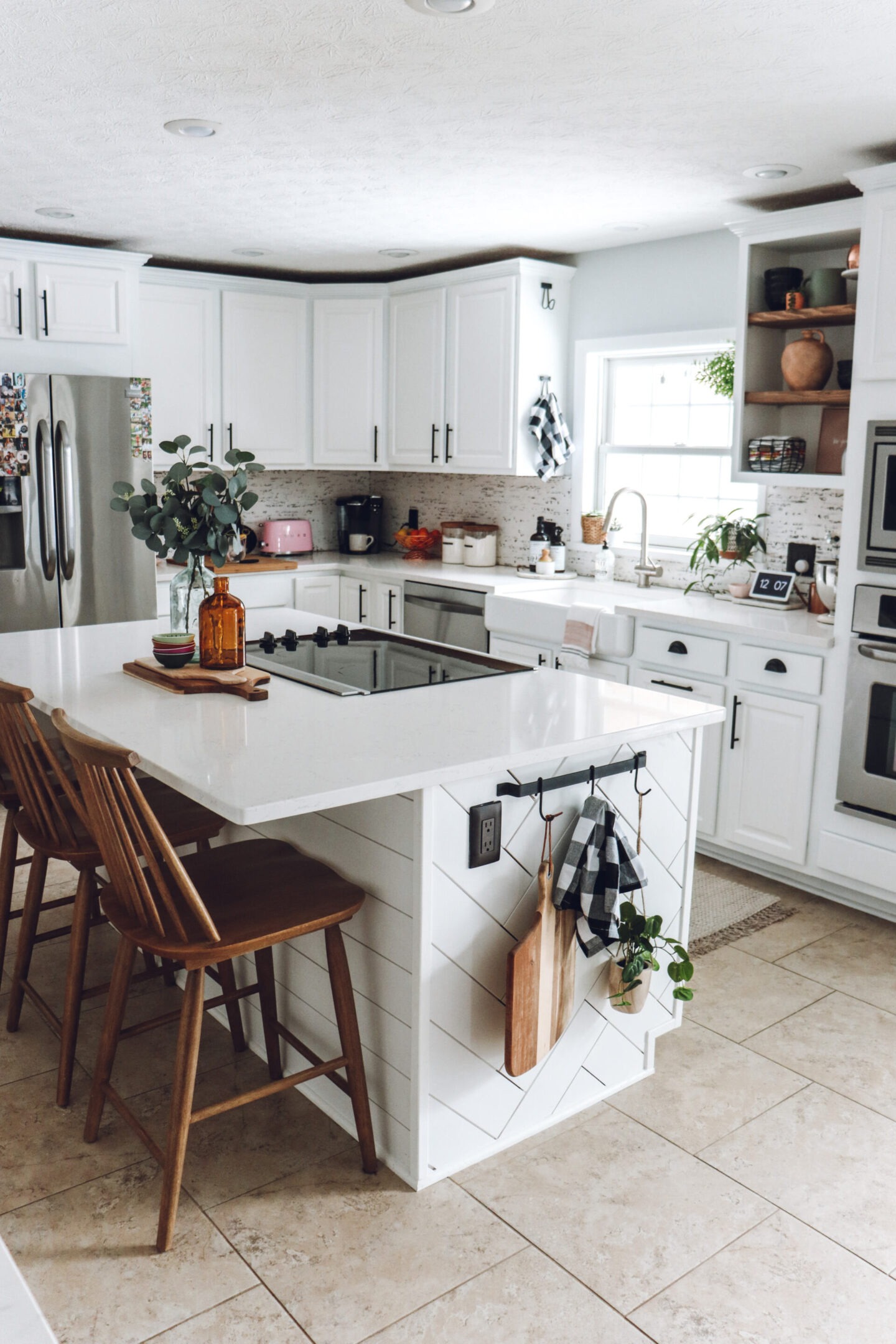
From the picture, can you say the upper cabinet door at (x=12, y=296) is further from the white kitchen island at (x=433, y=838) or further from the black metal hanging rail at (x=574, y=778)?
the black metal hanging rail at (x=574, y=778)

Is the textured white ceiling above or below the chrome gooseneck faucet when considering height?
above

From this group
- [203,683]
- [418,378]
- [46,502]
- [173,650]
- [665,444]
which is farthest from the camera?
[418,378]

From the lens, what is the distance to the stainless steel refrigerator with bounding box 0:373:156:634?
452 centimetres

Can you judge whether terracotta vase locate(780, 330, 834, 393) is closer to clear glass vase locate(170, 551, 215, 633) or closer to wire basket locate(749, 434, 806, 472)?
wire basket locate(749, 434, 806, 472)

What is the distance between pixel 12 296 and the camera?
15.2 ft

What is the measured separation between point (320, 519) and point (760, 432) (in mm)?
2954

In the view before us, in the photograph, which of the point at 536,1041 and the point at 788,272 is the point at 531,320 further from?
the point at 536,1041

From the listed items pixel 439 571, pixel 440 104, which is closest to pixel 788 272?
pixel 440 104

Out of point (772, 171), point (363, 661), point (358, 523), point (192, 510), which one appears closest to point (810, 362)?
point (772, 171)

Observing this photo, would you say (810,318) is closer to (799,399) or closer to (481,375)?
(799,399)

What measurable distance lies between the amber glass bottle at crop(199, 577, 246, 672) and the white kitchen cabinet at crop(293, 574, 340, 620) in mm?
2757

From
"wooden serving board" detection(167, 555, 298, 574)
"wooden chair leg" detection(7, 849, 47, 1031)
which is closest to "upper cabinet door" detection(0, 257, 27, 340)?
"wooden serving board" detection(167, 555, 298, 574)

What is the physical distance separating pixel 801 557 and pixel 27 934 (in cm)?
309

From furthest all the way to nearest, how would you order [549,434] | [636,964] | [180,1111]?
[549,434], [636,964], [180,1111]
